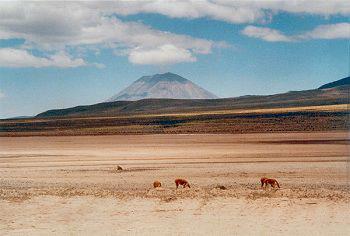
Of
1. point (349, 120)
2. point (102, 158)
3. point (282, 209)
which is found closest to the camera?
point (282, 209)

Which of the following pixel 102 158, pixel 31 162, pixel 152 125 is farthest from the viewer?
pixel 152 125

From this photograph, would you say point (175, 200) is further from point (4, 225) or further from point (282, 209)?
point (4, 225)

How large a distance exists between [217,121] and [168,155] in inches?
2465

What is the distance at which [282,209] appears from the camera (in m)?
17.4

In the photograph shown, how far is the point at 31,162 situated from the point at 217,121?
69069 mm

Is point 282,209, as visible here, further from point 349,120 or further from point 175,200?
point 349,120

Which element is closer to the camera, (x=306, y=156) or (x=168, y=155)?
(x=306, y=156)

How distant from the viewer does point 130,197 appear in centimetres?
2009

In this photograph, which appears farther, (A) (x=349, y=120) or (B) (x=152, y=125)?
(B) (x=152, y=125)

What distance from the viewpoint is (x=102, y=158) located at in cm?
4097

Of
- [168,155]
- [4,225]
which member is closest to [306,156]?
[168,155]

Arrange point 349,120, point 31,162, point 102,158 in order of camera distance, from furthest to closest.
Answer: point 349,120 → point 102,158 → point 31,162

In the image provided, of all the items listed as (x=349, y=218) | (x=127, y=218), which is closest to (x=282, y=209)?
(x=349, y=218)

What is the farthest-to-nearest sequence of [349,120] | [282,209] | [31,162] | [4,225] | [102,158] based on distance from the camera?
1. [349,120]
2. [102,158]
3. [31,162]
4. [282,209]
5. [4,225]
